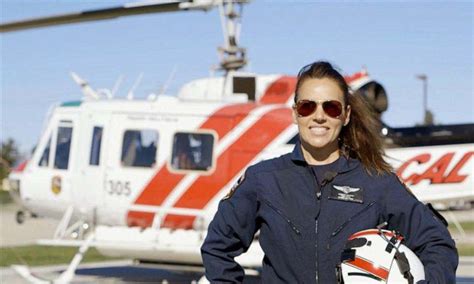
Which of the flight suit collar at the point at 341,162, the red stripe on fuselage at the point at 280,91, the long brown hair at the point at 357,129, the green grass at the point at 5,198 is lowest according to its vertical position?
the green grass at the point at 5,198

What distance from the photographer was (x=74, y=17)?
11078 mm

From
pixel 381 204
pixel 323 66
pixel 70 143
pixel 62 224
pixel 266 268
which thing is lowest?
pixel 62 224

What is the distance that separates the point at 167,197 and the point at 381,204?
7896 mm

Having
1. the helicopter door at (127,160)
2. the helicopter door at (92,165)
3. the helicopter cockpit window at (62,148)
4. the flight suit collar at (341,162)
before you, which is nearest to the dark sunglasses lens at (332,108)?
the flight suit collar at (341,162)

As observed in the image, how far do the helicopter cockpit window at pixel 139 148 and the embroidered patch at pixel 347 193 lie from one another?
796 centimetres

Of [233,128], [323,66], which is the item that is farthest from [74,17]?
[323,66]

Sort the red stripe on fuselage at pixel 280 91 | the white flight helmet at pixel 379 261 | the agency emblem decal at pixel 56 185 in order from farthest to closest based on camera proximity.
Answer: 1. the agency emblem decal at pixel 56 185
2. the red stripe on fuselage at pixel 280 91
3. the white flight helmet at pixel 379 261

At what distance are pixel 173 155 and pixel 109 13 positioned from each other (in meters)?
1.76

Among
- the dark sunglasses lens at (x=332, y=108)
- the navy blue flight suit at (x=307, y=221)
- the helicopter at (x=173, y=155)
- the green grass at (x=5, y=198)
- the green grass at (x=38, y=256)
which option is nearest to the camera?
the navy blue flight suit at (x=307, y=221)

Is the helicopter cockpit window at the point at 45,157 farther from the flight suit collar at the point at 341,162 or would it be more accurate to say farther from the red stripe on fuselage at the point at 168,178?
the flight suit collar at the point at 341,162

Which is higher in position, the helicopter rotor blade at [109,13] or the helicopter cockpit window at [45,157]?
the helicopter rotor blade at [109,13]

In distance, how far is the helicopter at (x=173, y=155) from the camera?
10320mm

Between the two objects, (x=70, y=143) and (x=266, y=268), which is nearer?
(x=266, y=268)

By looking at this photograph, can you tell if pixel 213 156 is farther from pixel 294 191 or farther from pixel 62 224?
pixel 294 191
